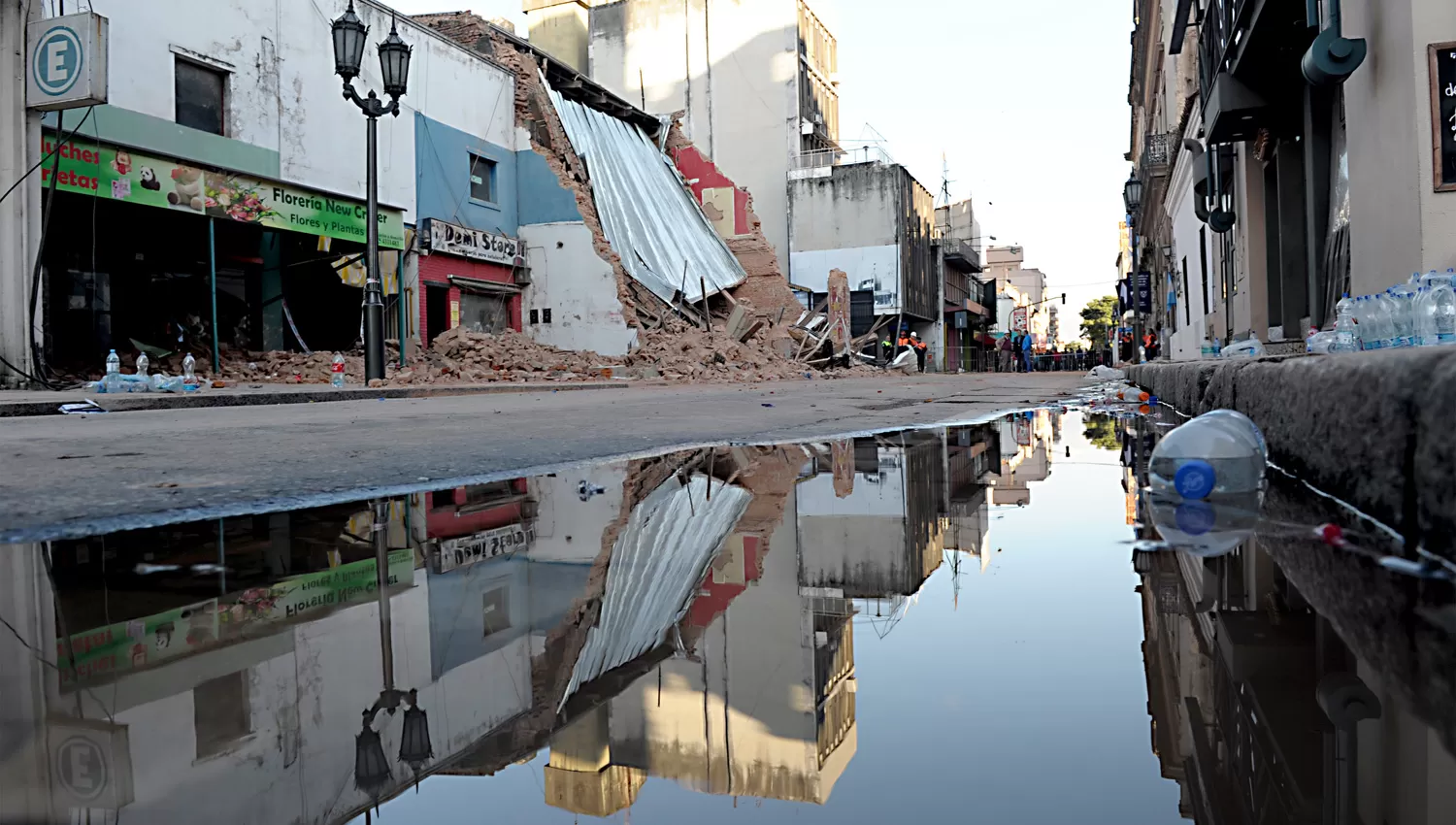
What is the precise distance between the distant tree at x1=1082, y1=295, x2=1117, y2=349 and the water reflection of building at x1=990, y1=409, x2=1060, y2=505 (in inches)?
3284

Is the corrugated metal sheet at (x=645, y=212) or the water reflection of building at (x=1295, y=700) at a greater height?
the corrugated metal sheet at (x=645, y=212)

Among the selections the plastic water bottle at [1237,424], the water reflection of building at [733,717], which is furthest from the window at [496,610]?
the plastic water bottle at [1237,424]

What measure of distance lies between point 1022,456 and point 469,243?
16.5m

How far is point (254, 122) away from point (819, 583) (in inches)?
613

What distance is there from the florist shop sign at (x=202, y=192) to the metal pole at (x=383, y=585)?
11.3 metres

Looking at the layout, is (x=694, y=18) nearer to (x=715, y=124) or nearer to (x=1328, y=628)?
(x=715, y=124)

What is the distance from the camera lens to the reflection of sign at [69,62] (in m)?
10.8

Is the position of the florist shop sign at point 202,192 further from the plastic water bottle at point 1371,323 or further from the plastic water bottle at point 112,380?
the plastic water bottle at point 1371,323

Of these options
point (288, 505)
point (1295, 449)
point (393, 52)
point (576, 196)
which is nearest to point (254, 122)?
point (393, 52)

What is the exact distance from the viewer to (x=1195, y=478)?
2.24 metres

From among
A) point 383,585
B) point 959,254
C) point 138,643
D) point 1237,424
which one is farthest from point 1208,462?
point 959,254

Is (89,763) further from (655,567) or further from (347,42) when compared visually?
(347,42)

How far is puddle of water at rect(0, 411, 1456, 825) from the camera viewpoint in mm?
771

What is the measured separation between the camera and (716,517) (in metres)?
2.23
